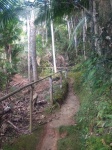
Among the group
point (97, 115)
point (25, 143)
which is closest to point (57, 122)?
point (97, 115)

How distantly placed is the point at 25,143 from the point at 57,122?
1616 mm

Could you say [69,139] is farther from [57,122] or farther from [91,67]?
[91,67]

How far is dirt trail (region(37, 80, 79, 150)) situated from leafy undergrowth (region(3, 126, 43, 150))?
0.14 metres

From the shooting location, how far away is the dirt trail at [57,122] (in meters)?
5.08

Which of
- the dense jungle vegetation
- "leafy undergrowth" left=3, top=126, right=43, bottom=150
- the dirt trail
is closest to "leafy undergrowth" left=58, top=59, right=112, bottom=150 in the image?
the dense jungle vegetation

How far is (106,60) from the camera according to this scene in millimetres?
6195

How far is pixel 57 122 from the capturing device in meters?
6.31

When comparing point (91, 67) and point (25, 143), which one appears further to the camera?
point (91, 67)

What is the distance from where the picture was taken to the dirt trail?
5.08 m

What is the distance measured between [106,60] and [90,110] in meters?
1.39

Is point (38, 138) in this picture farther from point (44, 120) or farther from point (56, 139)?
point (44, 120)

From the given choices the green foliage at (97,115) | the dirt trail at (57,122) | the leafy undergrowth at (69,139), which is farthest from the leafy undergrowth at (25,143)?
the green foliage at (97,115)

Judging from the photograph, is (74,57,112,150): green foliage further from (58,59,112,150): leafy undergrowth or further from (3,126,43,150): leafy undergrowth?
(3,126,43,150): leafy undergrowth

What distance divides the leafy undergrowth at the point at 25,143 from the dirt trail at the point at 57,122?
144 millimetres
